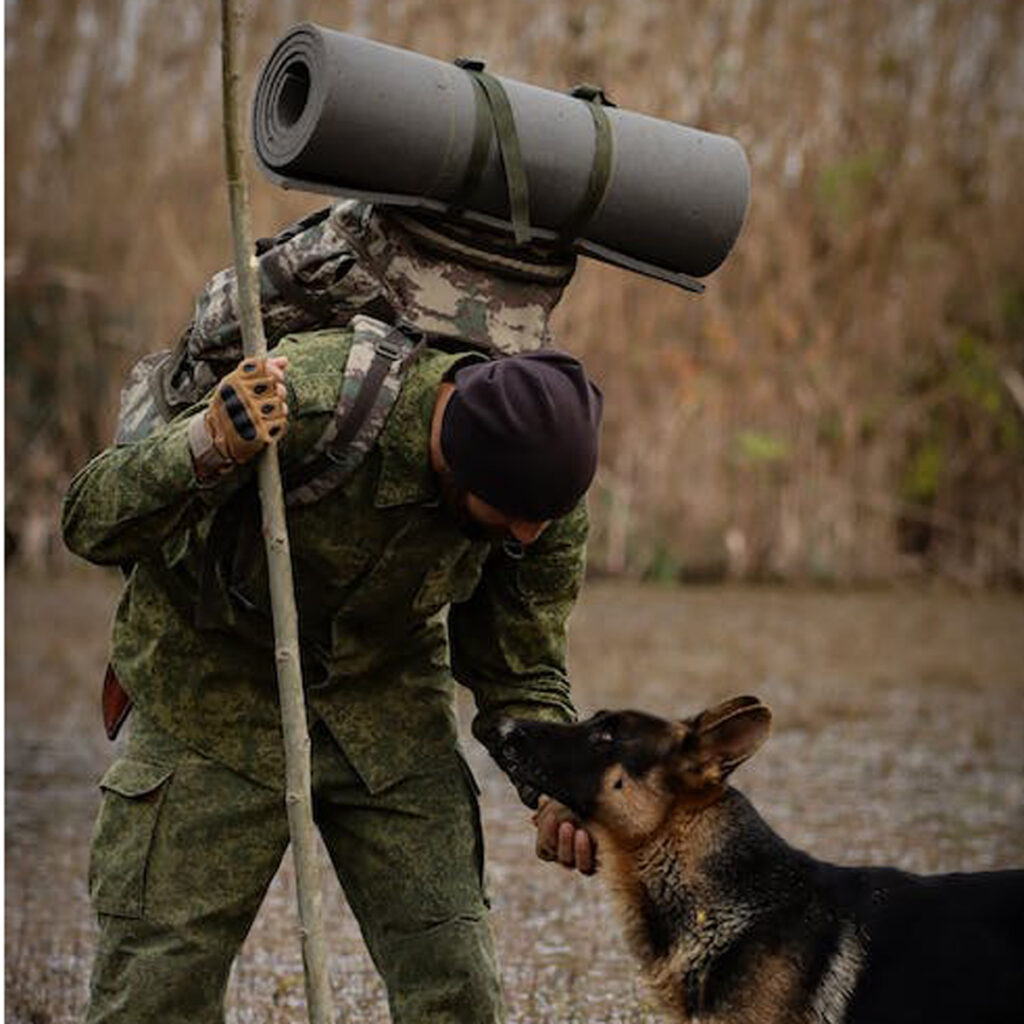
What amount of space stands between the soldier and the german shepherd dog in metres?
0.12

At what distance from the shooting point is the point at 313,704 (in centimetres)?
386

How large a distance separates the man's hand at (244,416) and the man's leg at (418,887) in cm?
71

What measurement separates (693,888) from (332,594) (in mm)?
870

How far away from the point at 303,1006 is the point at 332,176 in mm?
2556

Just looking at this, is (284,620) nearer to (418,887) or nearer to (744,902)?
(418,887)

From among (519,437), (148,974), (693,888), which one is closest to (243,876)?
(148,974)

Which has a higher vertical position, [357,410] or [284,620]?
[357,410]

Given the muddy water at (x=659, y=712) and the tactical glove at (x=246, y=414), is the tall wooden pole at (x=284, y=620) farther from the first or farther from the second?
the muddy water at (x=659, y=712)

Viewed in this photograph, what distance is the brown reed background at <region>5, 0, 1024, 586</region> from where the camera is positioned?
1338 cm

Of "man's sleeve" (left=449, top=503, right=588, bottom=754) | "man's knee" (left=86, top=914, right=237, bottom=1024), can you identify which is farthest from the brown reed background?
"man's knee" (left=86, top=914, right=237, bottom=1024)

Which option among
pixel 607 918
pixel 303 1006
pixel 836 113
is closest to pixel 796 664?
pixel 836 113

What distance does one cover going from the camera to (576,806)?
401cm

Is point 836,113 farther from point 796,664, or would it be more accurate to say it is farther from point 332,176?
point 332,176

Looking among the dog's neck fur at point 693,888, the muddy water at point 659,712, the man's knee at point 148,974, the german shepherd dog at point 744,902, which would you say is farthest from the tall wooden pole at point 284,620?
the muddy water at point 659,712
